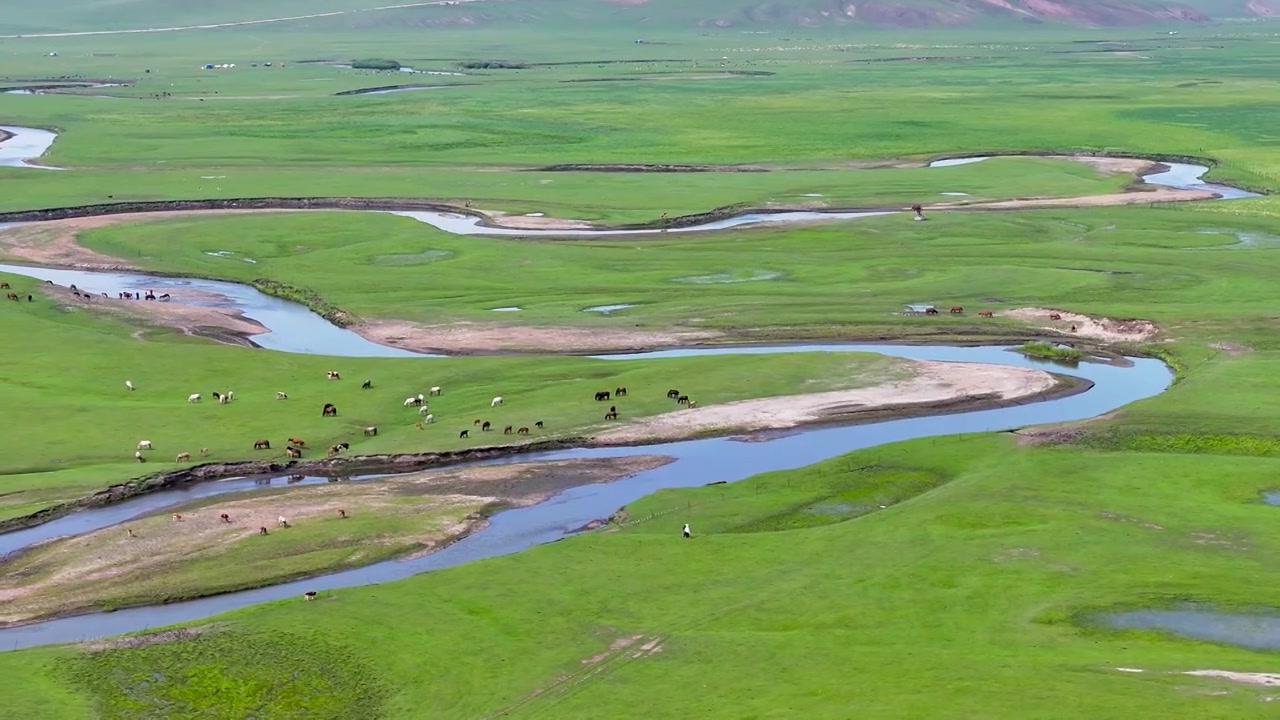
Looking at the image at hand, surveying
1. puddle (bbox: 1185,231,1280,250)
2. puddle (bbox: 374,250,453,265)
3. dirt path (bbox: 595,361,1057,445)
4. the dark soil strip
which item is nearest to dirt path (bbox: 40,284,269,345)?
puddle (bbox: 374,250,453,265)

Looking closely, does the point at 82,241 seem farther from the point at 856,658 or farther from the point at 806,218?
the point at 856,658

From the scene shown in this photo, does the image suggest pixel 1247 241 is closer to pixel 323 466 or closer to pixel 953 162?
pixel 953 162

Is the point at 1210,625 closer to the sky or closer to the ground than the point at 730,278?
closer to the sky

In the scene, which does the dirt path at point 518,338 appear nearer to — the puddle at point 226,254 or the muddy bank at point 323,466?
the muddy bank at point 323,466

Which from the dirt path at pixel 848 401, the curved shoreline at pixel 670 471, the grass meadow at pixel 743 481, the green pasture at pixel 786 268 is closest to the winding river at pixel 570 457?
the curved shoreline at pixel 670 471

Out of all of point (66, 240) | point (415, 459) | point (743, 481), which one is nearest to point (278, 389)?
point (415, 459)

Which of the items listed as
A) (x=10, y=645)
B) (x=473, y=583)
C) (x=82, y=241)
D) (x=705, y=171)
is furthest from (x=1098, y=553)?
(x=705, y=171)
